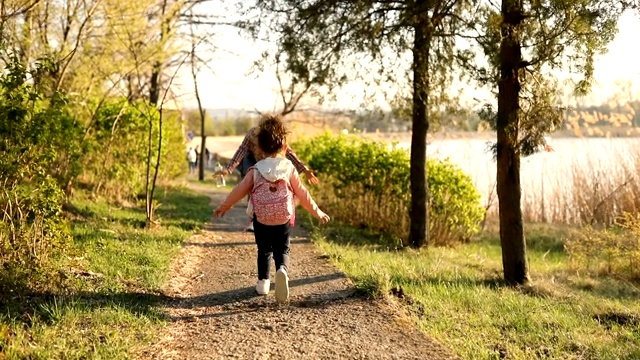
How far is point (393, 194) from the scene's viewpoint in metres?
10.6

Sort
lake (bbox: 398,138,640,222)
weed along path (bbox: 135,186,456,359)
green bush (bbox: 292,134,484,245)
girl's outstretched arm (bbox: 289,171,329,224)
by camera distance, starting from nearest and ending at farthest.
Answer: weed along path (bbox: 135,186,456,359), girl's outstretched arm (bbox: 289,171,329,224), green bush (bbox: 292,134,484,245), lake (bbox: 398,138,640,222)

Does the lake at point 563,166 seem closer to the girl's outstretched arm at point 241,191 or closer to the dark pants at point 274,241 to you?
the dark pants at point 274,241

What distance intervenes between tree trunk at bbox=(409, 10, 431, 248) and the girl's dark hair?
142 inches

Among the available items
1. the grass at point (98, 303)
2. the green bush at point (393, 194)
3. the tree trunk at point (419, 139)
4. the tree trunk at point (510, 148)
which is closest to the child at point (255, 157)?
the grass at point (98, 303)

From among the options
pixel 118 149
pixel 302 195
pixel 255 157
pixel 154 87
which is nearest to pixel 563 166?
pixel 255 157

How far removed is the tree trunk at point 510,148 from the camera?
617cm

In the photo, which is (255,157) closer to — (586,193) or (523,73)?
(523,73)

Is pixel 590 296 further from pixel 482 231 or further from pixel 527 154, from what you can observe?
pixel 482 231

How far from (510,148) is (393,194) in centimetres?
436

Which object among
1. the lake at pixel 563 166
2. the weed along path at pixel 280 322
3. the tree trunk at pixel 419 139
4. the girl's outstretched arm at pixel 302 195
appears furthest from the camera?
the lake at pixel 563 166

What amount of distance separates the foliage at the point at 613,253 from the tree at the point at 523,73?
7.22 feet

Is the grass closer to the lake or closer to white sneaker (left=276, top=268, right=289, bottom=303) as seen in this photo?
white sneaker (left=276, top=268, right=289, bottom=303)

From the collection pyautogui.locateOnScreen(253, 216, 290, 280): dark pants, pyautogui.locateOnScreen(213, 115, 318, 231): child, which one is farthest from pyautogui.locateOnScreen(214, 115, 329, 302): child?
pyautogui.locateOnScreen(213, 115, 318, 231): child

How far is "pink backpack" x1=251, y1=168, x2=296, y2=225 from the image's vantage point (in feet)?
15.9
